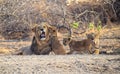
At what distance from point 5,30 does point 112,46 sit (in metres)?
5.80

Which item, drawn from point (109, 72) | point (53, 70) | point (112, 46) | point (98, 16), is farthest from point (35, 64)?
point (98, 16)

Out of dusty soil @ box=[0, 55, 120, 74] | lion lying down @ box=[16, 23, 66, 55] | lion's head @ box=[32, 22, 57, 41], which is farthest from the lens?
lion's head @ box=[32, 22, 57, 41]

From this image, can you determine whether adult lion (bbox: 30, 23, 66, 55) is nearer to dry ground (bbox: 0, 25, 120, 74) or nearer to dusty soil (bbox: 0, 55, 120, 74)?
dry ground (bbox: 0, 25, 120, 74)

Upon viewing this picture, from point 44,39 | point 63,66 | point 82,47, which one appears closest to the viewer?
point 63,66

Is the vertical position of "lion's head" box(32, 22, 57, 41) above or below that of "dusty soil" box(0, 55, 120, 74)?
above

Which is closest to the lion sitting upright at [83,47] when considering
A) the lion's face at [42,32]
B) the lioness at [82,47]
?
the lioness at [82,47]

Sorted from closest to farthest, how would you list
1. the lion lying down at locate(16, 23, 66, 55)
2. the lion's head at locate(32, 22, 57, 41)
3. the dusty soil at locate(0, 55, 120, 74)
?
the dusty soil at locate(0, 55, 120, 74) → the lion lying down at locate(16, 23, 66, 55) → the lion's head at locate(32, 22, 57, 41)

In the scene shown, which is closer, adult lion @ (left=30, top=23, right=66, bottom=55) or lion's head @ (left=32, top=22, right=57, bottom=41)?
adult lion @ (left=30, top=23, right=66, bottom=55)

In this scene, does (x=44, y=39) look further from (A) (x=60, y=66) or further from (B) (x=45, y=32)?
(A) (x=60, y=66)

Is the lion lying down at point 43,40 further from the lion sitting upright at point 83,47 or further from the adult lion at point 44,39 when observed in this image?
the lion sitting upright at point 83,47

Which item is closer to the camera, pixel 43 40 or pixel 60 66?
pixel 60 66

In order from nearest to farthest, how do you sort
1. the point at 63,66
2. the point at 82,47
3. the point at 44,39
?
the point at 63,66, the point at 82,47, the point at 44,39

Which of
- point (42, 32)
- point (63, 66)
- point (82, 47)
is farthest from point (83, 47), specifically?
point (63, 66)

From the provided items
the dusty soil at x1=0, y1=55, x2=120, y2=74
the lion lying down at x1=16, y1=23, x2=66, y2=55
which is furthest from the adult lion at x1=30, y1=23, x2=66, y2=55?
the dusty soil at x1=0, y1=55, x2=120, y2=74
